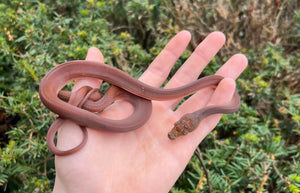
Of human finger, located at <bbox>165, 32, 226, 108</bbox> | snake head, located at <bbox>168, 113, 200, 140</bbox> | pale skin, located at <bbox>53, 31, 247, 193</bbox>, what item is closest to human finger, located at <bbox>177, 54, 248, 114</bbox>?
pale skin, located at <bbox>53, 31, 247, 193</bbox>

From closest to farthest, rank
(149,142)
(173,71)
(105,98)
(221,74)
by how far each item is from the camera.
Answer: (149,142), (105,98), (221,74), (173,71)

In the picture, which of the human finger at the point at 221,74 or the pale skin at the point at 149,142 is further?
the human finger at the point at 221,74

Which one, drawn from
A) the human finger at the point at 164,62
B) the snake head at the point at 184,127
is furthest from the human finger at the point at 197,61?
the snake head at the point at 184,127

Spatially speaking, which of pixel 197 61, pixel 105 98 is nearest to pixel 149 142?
pixel 105 98

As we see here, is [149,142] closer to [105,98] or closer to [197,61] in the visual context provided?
[105,98]

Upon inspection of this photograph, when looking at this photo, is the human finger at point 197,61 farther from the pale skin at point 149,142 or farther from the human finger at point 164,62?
the human finger at point 164,62
